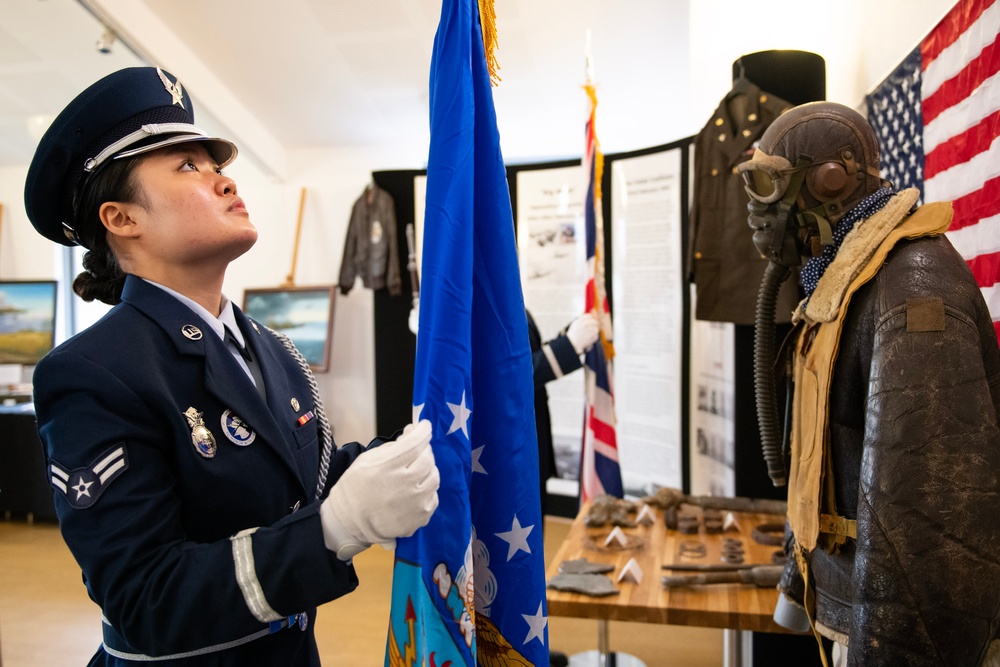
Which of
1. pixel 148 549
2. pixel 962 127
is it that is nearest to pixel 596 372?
pixel 962 127

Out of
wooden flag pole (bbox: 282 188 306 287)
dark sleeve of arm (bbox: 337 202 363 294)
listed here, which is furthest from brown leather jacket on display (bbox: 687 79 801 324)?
wooden flag pole (bbox: 282 188 306 287)

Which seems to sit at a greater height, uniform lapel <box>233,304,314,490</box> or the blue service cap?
the blue service cap

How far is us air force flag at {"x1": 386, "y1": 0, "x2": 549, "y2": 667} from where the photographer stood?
1.11 metres

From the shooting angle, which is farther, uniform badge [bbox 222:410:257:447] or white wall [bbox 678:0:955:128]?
white wall [bbox 678:0:955:128]

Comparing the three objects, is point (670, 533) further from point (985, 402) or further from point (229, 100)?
point (229, 100)

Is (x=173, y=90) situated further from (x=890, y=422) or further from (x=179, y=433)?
(x=890, y=422)

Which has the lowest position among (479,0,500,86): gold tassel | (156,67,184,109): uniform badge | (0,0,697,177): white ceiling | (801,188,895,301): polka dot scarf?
(801,188,895,301): polka dot scarf

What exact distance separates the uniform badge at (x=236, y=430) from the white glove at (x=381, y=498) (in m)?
0.22

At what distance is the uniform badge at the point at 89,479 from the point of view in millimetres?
928

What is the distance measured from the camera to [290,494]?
1181 millimetres

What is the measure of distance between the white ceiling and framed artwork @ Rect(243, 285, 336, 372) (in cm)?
117

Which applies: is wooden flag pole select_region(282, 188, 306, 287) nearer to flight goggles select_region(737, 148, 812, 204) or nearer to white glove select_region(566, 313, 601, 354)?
white glove select_region(566, 313, 601, 354)

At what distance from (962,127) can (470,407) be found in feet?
4.82

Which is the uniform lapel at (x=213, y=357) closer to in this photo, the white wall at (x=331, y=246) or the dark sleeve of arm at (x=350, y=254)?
the dark sleeve of arm at (x=350, y=254)
